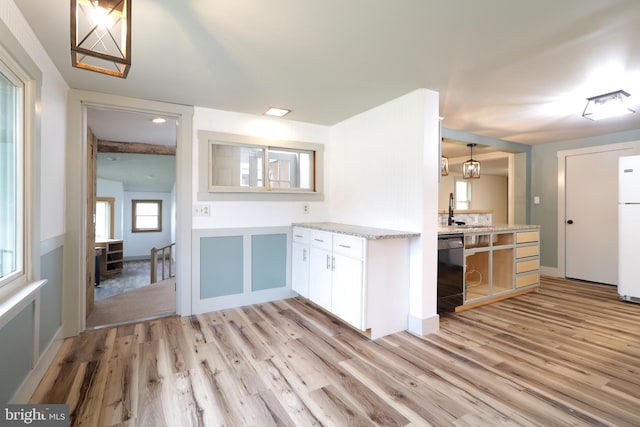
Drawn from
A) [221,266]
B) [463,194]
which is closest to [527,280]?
[221,266]

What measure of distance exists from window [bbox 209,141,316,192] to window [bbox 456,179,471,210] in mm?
6036

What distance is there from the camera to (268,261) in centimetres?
354

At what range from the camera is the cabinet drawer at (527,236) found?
3.67 meters

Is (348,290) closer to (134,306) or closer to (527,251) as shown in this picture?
(527,251)

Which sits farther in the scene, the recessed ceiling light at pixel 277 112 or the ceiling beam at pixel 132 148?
the ceiling beam at pixel 132 148

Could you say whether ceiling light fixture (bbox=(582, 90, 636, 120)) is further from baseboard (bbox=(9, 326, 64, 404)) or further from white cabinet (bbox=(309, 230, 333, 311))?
baseboard (bbox=(9, 326, 64, 404))

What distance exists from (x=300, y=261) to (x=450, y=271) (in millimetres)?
1593

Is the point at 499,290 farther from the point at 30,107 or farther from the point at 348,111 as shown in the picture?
the point at 30,107

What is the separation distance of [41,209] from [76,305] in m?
1.07

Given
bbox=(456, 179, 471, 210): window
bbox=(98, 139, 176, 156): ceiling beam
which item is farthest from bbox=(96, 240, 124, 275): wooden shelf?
bbox=(456, 179, 471, 210): window

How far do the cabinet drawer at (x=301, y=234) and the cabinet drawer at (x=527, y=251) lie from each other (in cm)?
258

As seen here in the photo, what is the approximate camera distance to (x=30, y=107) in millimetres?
1801

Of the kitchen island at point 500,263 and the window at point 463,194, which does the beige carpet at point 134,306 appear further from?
the window at point 463,194

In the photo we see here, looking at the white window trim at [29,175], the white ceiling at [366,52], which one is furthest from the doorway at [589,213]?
the white window trim at [29,175]
